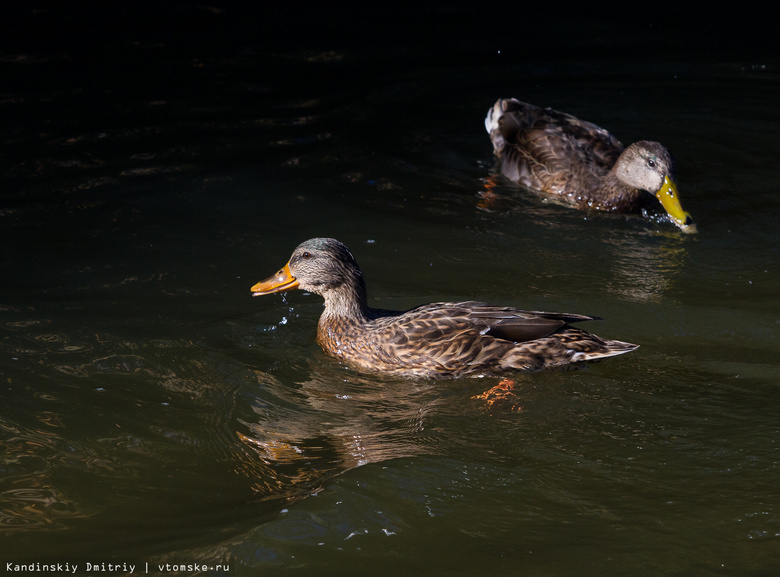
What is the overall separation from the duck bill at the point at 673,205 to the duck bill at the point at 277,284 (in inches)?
165

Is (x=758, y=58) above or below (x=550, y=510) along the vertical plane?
above

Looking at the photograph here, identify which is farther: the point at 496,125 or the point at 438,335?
the point at 496,125

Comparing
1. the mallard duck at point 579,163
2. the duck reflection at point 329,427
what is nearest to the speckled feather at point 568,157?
the mallard duck at point 579,163

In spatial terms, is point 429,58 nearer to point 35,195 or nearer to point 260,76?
point 260,76

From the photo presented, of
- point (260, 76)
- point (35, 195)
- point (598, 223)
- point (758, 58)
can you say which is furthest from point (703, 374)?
point (758, 58)

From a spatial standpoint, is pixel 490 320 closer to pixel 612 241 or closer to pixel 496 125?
pixel 612 241

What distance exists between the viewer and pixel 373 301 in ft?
24.7

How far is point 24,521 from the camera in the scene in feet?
14.9

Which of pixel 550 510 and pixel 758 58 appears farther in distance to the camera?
pixel 758 58

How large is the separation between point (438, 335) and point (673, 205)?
12.8ft

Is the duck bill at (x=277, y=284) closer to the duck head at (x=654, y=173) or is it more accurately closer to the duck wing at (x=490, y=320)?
the duck wing at (x=490, y=320)

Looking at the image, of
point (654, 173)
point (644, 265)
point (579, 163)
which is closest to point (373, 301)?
point (644, 265)

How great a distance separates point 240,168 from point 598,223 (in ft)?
13.0

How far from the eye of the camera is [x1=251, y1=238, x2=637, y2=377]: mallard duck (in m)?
6.28
